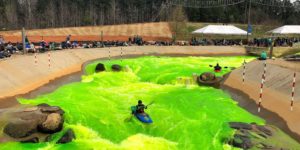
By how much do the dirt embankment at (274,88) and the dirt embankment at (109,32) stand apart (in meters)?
43.7

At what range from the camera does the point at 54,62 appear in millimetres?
36906

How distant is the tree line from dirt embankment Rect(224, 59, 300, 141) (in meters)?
61.0

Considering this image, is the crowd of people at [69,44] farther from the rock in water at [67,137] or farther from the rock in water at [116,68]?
the rock in water at [67,137]

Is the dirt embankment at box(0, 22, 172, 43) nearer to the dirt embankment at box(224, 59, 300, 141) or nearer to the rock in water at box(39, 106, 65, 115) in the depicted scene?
the dirt embankment at box(224, 59, 300, 141)

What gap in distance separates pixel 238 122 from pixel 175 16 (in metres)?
57.5

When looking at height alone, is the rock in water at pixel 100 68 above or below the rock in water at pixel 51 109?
above

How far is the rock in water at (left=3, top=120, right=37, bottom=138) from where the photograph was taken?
17.9 m

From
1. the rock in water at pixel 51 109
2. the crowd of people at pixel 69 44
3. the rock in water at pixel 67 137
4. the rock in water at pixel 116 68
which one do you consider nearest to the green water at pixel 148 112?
the rock in water at pixel 67 137

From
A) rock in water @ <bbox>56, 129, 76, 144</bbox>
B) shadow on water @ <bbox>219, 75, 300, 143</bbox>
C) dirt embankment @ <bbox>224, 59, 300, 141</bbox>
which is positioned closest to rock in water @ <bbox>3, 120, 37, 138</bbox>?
rock in water @ <bbox>56, 129, 76, 144</bbox>

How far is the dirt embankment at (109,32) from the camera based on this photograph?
71312mm

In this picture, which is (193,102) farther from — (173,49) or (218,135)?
(173,49)

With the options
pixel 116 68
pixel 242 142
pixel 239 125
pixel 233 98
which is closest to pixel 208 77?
pixel 233 98

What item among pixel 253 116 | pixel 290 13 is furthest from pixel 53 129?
pixel 290 13

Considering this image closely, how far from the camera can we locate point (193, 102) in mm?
24797
